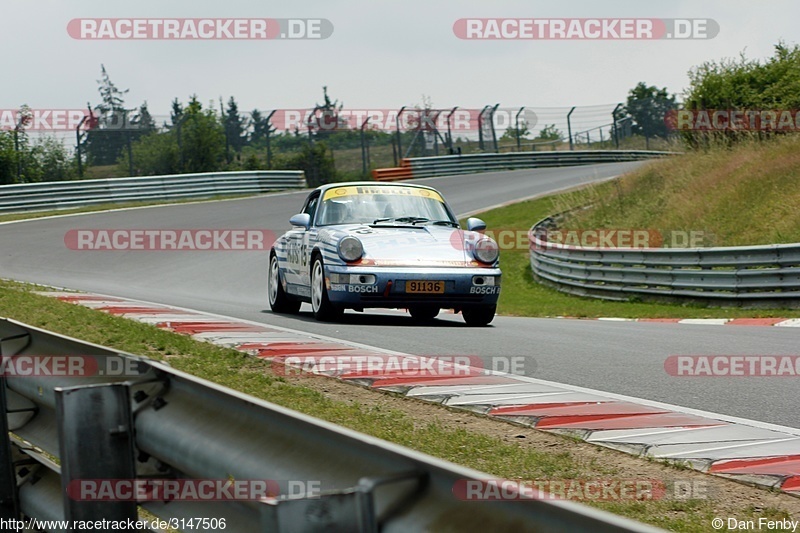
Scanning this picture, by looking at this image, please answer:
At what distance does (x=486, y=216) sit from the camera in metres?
29.8

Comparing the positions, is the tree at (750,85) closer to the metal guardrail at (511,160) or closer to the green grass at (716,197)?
the green grass at (716,197)

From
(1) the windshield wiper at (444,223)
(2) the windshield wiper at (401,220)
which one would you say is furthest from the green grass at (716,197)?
(2) the windshield wiper at (401,220)

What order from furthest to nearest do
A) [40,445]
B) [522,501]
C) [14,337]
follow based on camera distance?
[14,337] → [40,445] → [522,501]

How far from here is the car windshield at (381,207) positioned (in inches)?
450

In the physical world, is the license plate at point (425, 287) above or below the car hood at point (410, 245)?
below

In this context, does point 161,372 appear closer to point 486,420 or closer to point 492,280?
point 486,420

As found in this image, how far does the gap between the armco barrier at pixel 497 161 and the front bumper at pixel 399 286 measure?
2805 centimetres

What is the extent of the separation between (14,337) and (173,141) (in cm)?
3351

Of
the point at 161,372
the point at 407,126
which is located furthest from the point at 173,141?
the point at 161,372

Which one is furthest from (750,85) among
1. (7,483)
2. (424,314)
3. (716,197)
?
(7,483)

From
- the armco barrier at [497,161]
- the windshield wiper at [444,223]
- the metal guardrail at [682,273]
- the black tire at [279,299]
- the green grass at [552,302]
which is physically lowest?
the green grass at [552,302]

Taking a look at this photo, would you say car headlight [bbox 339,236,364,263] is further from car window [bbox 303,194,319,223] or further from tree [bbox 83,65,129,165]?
tree [bbox 83,65,129,165]

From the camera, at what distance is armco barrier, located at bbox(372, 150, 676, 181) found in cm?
4141

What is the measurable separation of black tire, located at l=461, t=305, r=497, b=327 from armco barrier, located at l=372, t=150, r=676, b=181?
27.4 metres
